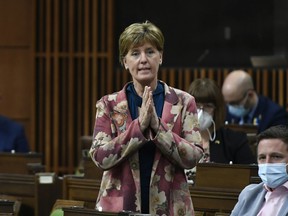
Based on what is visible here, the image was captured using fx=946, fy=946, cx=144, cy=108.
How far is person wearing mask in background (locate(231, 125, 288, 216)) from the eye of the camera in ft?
12.3

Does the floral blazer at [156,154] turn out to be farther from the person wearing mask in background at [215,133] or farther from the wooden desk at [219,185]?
the person wearing mask in background at [215,133]

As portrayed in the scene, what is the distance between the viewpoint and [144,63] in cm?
355

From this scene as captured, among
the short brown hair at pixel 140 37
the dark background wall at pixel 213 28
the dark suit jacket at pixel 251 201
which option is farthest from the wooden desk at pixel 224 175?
the dark background wall at pixel 213 28

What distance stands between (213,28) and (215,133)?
4017mm

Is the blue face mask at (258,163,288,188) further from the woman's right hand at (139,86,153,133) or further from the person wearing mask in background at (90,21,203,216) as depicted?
the woman's right hand at (139,86,153,133)

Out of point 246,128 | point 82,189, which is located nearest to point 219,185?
point 82,189

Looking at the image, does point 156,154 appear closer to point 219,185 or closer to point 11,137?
point 219,185

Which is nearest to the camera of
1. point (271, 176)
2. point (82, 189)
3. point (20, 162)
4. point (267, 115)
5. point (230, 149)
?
point (271, 176)

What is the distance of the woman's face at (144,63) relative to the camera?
3559mm

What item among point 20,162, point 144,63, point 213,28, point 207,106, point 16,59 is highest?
point 213,28

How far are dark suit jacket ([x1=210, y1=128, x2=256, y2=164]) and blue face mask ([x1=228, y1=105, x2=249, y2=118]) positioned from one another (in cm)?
253

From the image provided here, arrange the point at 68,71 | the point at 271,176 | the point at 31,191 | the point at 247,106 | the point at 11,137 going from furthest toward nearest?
the point at 68,71 → the point at 247,106 → the point at 11,137 → the point at 31,191 → the point at 271,176

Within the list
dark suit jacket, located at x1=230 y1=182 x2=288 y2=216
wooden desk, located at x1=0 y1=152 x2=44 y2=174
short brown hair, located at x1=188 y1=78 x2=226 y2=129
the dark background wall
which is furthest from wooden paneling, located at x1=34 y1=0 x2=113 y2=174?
→ dark suit jacket, located at x1=230 y1=182 x2=288 y2=216

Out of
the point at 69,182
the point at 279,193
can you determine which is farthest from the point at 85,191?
the point at 279,193
